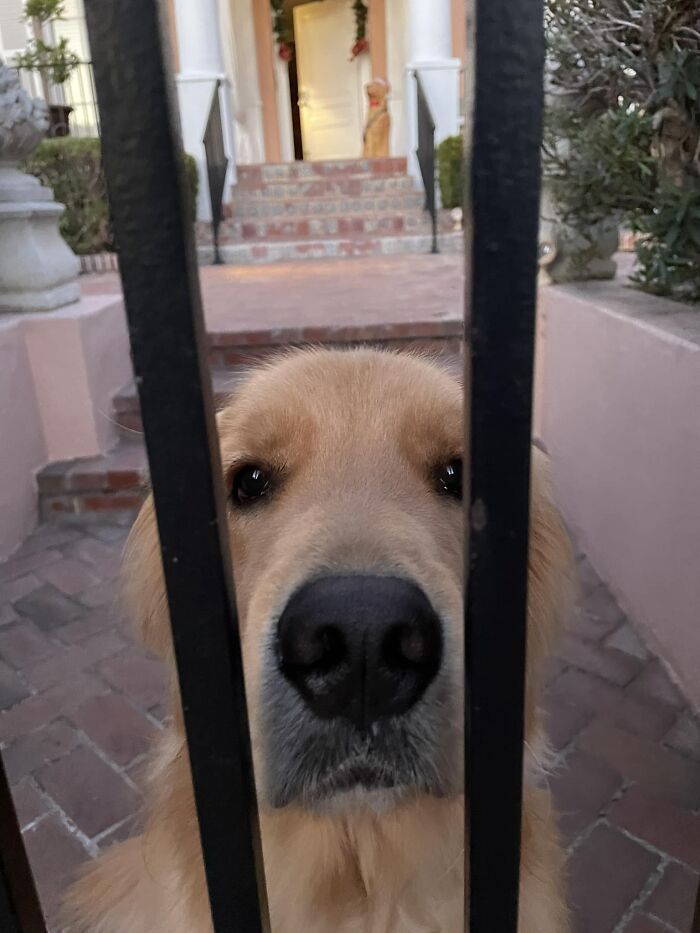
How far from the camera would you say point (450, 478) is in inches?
71.4

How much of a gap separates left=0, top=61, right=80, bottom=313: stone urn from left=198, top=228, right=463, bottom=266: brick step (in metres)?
6.59

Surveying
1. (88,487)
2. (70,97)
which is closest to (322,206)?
(70,97)

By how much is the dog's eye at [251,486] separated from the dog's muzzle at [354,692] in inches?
25.2

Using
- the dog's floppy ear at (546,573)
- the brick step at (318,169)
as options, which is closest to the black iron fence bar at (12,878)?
the dog's floppy ear at (546,573)

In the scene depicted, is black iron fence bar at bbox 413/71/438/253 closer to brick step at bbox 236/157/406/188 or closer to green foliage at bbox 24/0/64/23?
brick step at bbox 236/157/406/188

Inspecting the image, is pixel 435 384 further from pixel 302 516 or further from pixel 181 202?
pixel 181 202

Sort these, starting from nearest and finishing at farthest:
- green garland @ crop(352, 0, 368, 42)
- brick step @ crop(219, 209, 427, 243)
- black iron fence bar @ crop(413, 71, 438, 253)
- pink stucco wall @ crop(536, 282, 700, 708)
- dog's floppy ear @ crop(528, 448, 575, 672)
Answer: dog's floppy ear @ crop(528, 448, 575, 672)
pink stucco wall @ crop(536, 282, 700, 708)
black iron fence bar @ crop(413, 71, 438, 253)
brick step @ crop(219, 209, 427, 243)
green garland @ crop(352, 0, 368, 42)

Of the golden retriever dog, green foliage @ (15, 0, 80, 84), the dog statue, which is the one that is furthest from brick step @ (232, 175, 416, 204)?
the golden retriever dog

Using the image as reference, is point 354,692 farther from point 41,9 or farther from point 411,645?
point 41,9

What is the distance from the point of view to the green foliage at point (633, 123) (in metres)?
3.10

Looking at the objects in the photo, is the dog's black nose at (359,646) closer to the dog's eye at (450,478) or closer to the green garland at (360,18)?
the dog's eye at (450,478)

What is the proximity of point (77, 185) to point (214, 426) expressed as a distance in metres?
12.3

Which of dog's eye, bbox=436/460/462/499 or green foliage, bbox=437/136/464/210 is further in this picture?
green foliage, bbox=437/136/464/210

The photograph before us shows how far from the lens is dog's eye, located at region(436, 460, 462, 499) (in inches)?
71.0
